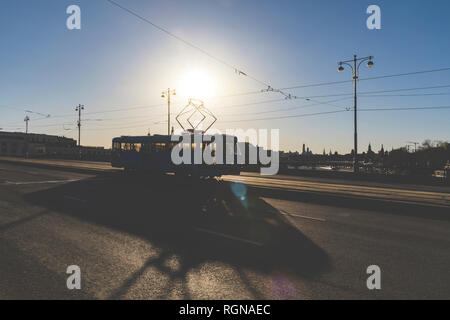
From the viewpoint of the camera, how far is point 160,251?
5648 mm

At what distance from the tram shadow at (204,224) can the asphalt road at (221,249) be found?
0.10ft

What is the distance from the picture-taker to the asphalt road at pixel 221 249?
160 inches

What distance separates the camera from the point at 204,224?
7820 millimetres

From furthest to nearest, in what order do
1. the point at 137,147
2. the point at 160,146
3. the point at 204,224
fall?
the point at 137,147, the point at 160,146, the point at 204,224

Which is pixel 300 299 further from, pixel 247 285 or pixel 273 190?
pixel 273 190

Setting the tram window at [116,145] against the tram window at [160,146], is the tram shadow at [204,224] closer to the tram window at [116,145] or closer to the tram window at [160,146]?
the tram window at [160,146]

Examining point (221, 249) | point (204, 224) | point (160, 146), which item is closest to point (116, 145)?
point (160, 146)

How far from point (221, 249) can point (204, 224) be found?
2097mm

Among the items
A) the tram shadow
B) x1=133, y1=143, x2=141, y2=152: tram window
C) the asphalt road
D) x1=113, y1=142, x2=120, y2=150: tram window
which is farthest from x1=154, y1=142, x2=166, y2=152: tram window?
the asphalt road

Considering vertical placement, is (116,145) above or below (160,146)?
above

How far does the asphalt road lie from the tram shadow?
32 mm

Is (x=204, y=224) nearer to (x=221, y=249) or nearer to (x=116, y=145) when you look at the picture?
(x=221, y=249)
